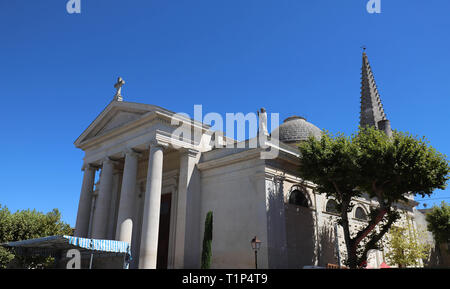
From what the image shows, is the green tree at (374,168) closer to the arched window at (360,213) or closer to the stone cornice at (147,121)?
the arched window at (360,213)

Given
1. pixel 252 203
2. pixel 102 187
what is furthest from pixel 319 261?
pixel 102 187

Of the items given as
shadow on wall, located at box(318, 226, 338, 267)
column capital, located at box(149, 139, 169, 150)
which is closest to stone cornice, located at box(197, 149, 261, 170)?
column capital, located at box(149, 139, 169, 150)

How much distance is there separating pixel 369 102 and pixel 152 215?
3625 cm

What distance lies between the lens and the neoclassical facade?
2048 centimetres

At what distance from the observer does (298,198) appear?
23141 mm

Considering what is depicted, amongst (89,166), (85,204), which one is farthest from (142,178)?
(85,204)

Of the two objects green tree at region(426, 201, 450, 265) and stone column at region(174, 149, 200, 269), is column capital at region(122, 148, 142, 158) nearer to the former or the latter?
stone column at region(174, 149, 200, 269)

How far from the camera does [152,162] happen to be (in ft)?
72.6

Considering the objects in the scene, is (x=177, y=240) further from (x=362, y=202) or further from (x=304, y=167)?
(x=362, y=202)

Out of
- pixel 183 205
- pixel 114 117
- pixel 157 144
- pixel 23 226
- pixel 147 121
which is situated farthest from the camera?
pixel 23 226

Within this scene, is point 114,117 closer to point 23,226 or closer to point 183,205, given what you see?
point 183,205

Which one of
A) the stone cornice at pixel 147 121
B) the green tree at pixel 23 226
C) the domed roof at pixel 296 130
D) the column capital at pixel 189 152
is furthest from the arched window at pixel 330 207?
the green tree at pixel 23 226

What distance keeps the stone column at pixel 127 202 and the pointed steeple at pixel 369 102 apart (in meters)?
32.5

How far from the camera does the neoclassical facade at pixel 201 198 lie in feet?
67.2
